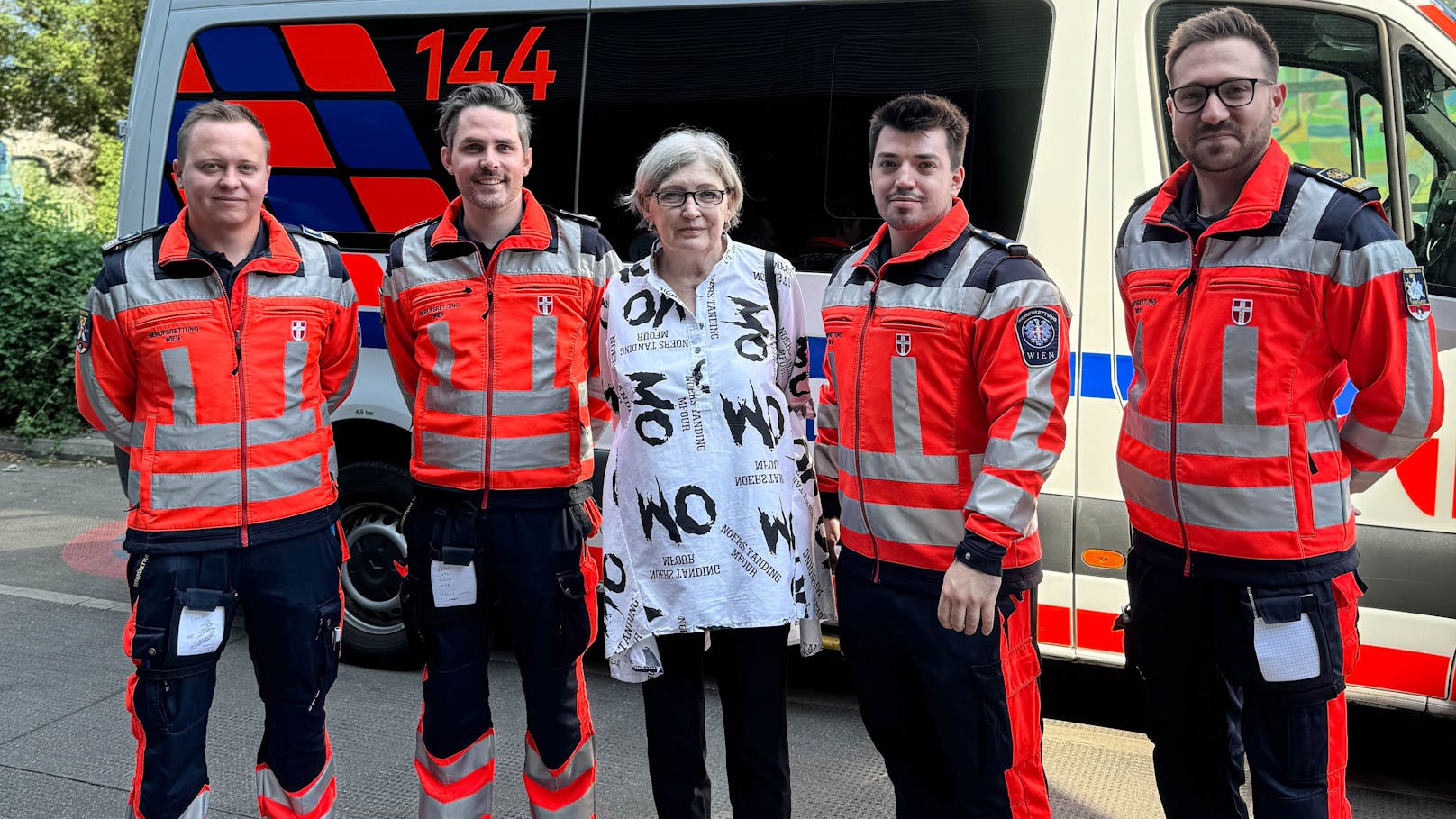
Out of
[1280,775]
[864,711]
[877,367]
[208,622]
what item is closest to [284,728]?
[208,622]

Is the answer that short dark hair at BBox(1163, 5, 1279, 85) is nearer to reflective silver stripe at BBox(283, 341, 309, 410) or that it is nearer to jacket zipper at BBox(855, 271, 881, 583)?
jacket zipper at BBox(855, 271, 881, 583)

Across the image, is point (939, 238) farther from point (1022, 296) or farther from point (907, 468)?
point (907, 468)

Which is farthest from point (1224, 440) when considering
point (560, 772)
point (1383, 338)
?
point (560, 772)

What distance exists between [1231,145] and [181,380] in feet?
7.88

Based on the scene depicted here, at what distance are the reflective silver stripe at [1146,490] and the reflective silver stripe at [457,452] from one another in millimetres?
1550

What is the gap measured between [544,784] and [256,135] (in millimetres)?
1810

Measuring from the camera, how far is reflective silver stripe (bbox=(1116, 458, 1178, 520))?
2400 mm

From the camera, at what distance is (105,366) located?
9.16 feet

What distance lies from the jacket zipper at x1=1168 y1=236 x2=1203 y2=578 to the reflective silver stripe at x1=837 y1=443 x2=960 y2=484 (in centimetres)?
45

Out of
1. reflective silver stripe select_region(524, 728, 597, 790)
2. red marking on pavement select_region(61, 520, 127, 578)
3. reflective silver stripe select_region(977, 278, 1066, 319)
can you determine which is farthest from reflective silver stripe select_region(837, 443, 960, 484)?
red marking on pavement select_region(61, 520, 127, 578)

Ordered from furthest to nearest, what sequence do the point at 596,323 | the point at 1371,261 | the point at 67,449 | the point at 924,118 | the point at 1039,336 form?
the point at 67,449 → the point at 596,323 → the point at 924,118 → the point at 1039,336 → the point at 1371,261

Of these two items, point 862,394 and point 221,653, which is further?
point 221,653

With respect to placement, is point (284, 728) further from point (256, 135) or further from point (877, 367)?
point (877, 367)

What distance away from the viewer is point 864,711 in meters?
2.55
